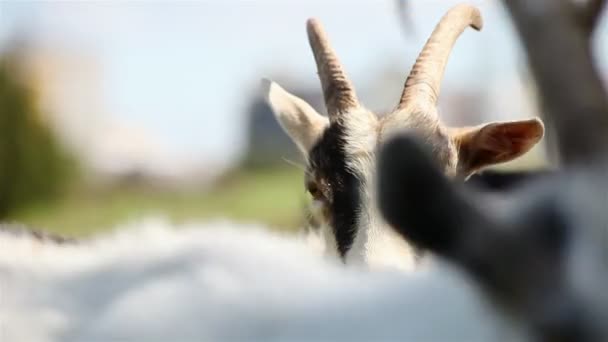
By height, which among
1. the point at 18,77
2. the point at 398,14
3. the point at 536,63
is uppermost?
the point at 18,77

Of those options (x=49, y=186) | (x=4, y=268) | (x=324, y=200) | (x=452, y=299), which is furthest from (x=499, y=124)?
(x=49, y=186)

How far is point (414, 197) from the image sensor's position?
0.71 metres

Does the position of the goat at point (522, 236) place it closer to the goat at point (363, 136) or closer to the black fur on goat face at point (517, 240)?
the black fur on goat face at point (517, 240)

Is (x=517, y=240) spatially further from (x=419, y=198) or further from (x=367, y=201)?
(x=367, y=201)

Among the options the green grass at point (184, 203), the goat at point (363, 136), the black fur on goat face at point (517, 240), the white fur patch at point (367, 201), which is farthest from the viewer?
the green grass at point (184, 203)

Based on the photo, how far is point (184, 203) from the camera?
15.2 meters

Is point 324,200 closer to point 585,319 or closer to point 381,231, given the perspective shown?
point 381,231

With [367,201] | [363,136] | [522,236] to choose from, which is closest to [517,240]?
[522,236]

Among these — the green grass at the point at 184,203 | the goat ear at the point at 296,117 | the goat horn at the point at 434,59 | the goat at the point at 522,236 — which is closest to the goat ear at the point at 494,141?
the goat horn at the point at 434,59

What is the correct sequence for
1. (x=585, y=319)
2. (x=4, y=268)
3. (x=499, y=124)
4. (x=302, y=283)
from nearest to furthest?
(x=585, y=319)
(x=302, y=283)
(x=4, y=268)
(x=499, y=124)

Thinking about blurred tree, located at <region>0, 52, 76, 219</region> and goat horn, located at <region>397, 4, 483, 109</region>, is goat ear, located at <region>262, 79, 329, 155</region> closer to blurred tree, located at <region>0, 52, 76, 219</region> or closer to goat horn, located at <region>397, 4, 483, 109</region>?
goat horn, located at <region>397, 4, 483, 109</region>

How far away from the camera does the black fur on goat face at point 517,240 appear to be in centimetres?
71

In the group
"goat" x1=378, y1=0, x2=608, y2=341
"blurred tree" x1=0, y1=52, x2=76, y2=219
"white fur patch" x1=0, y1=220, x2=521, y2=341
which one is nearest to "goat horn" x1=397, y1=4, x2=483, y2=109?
"white fur patch" x1=0, y1=220, x2=521, y2=341

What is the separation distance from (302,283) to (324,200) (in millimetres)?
1615
